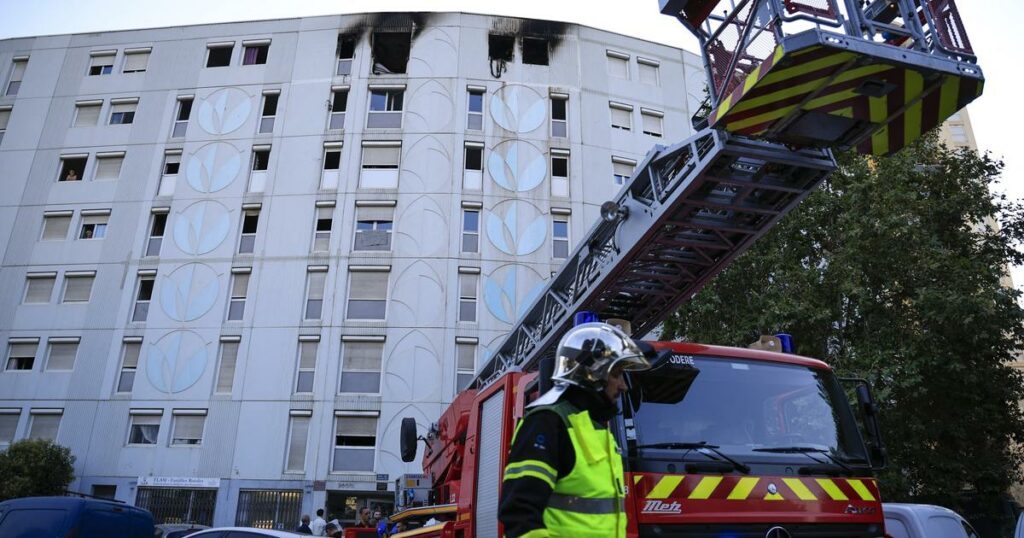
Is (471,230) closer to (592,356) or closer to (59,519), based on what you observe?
(59,519)

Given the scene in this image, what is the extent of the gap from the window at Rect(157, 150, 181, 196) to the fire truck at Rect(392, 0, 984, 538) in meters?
22.0

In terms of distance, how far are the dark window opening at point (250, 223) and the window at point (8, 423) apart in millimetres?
9156

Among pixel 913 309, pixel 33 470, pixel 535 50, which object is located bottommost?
pixel 33 470

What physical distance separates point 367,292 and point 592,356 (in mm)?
20001

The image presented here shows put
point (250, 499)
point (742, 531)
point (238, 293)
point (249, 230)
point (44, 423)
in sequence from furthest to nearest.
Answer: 1. point (249, 230)
2. point (238, 293)
3. point (44, 423)
4. point (250, 499)
5. point (742, 531)

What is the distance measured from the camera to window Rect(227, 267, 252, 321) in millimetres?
22053

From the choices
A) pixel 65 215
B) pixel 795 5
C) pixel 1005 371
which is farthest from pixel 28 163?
pixel 1005 371

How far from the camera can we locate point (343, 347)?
2134 cm

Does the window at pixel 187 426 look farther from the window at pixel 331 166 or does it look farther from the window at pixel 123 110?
the window at pixel 123 110

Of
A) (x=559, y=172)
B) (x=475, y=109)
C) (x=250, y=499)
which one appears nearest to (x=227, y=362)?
(x=250, y=499)

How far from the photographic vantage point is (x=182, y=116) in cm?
2553

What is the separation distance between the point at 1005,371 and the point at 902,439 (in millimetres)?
2491

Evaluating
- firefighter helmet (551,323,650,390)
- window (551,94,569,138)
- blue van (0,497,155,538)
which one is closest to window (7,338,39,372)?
blue van (0,497,155,538)

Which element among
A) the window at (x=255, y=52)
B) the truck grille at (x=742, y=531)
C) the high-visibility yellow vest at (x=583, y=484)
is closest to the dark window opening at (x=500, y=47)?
the window at (x=255, y=52)
